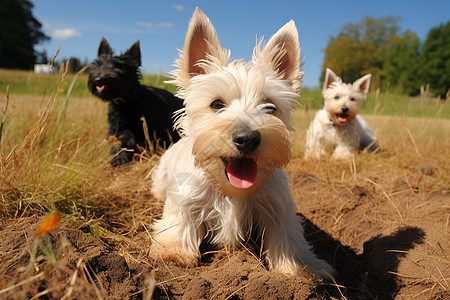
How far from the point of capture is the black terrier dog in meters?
5.99

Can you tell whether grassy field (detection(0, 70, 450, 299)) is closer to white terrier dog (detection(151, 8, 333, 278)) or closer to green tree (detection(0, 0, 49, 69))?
white terrier dog (detection(151, 8, 333, 278))

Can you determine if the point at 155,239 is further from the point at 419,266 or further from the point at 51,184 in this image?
the point at 419,266

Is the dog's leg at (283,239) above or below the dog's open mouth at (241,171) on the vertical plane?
below

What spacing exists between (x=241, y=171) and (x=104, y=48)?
5229mm

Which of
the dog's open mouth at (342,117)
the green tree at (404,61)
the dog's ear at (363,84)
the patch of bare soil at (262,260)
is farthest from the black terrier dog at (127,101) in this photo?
the green tree at (404,61)

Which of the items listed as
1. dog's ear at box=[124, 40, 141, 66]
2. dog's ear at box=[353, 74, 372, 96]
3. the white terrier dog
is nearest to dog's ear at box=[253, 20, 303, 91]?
the white terrier dog

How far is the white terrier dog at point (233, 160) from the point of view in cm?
251

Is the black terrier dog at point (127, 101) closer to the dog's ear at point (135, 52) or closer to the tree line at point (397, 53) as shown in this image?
the dog's ear at point (135, 52)

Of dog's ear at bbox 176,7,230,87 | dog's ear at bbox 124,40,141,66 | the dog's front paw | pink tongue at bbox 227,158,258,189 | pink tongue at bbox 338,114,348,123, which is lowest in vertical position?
the dog's front paw

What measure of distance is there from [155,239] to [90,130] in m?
4.34

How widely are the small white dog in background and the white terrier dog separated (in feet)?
16.3

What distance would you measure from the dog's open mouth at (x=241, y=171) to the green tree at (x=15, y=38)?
65.8 m

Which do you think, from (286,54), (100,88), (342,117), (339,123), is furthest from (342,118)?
(100,88)

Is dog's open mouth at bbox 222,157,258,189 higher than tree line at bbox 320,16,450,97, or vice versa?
tree line at bbox 320,16,450,97
